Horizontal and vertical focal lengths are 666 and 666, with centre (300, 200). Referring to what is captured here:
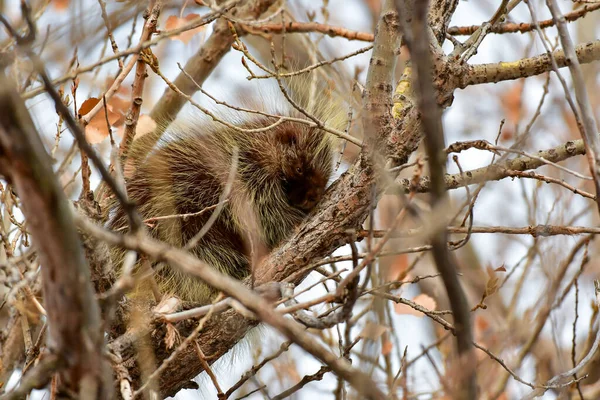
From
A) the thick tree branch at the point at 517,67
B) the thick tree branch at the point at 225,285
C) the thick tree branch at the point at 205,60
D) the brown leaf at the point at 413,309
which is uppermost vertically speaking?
the thick tree branch at the point at 205,60

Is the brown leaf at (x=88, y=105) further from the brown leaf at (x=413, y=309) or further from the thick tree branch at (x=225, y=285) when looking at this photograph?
the brown leaf at (x=413, y=309)

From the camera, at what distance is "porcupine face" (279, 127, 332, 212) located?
3150 millimetres

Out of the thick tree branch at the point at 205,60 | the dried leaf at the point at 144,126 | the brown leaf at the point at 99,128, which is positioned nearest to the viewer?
the brown leaf at the point at 99,128

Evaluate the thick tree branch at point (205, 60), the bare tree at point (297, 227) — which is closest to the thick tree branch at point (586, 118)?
the bare tree at point (297, 227)

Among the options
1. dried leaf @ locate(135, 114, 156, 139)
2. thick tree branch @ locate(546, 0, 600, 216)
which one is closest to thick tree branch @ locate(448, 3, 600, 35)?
thick tree branch @ locate(546, 0, 600, 216)

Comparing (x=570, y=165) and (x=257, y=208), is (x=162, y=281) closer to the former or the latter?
(x=257, y=208)

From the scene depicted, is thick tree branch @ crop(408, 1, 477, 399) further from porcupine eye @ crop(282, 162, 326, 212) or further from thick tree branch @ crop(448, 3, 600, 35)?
porcupine eye @ crop(282, 162, 326, 212)

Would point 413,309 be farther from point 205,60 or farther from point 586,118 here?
point 205,60

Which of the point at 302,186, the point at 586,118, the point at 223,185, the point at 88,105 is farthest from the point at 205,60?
the point at 586,118

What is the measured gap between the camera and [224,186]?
128 inches

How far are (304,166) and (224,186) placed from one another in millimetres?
404

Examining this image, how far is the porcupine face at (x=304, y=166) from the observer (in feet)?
10.3

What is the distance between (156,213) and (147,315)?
96 cm

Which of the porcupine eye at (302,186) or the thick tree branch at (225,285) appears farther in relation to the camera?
the porcupine eye at (302,186)
